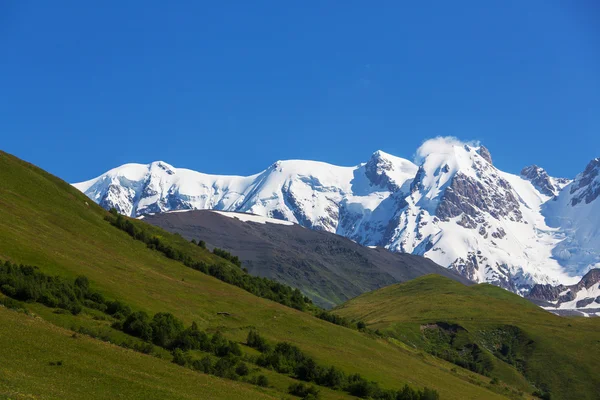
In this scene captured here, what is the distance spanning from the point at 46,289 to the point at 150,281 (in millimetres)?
34221

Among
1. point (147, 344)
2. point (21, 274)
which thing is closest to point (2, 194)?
point (21, 274)

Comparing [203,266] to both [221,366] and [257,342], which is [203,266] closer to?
[257,342]

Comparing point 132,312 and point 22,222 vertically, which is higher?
point 22,222

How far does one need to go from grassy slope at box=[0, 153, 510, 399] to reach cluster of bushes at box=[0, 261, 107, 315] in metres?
4.22

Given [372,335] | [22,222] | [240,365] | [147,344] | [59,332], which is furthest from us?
[372,335]

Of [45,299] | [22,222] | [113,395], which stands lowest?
[113,395]

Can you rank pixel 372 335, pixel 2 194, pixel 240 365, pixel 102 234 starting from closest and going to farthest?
pixel 240 365 → pixel 2 194 → pixel 102 234 → pixel 372 335

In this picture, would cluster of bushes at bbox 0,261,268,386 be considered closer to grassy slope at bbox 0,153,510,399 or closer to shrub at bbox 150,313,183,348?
shrub at bbox 150,313,183,348

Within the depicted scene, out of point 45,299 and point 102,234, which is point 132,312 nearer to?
point 45,299

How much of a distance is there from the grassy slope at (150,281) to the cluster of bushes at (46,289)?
13.8 ft

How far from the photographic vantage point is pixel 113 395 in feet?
193

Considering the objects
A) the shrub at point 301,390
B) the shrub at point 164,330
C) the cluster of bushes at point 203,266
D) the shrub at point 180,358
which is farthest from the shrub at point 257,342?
the cluster of bushes at point 203,266

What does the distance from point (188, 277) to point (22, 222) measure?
1402 inches

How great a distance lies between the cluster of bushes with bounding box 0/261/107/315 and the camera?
85438 mm
